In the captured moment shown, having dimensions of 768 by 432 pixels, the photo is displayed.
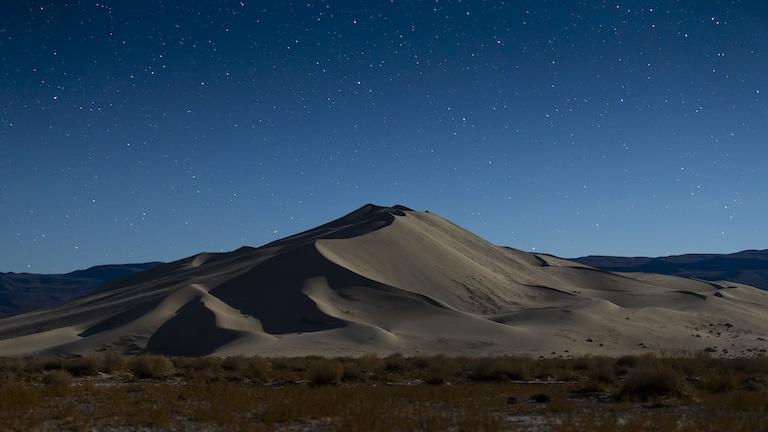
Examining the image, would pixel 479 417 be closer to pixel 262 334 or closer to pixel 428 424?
pixel 428 424

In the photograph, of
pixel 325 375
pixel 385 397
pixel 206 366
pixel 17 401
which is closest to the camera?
pixel 17 401

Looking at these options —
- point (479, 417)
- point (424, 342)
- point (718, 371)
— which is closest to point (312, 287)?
point (424, 342)

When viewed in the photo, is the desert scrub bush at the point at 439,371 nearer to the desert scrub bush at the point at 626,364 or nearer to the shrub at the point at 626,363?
the desert scrub bush at the point at 626,364

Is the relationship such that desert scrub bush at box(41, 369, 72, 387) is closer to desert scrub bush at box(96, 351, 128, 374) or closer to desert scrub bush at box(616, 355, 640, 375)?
desert scrub bush at box(96, 351, 128, 374)

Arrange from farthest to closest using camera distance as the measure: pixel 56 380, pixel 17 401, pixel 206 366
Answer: pixel 206 366 < pixel 56 380 < pixel 17 401

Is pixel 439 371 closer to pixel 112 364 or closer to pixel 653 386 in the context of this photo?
pixel 653 386

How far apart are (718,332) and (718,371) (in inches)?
1626

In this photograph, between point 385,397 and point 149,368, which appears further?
point 149,368

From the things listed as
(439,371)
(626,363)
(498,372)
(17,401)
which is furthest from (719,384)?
(17,401)

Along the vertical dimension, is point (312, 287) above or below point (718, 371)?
above

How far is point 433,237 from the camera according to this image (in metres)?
92.3

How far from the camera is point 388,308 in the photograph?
2675 inches

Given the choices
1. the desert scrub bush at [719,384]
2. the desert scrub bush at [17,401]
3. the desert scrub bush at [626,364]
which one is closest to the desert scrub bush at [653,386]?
the desert scrub bush at [719,384]

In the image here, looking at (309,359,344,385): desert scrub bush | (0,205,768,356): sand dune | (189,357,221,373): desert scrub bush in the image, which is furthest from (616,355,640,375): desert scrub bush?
(0,205,768,356): sand dune
